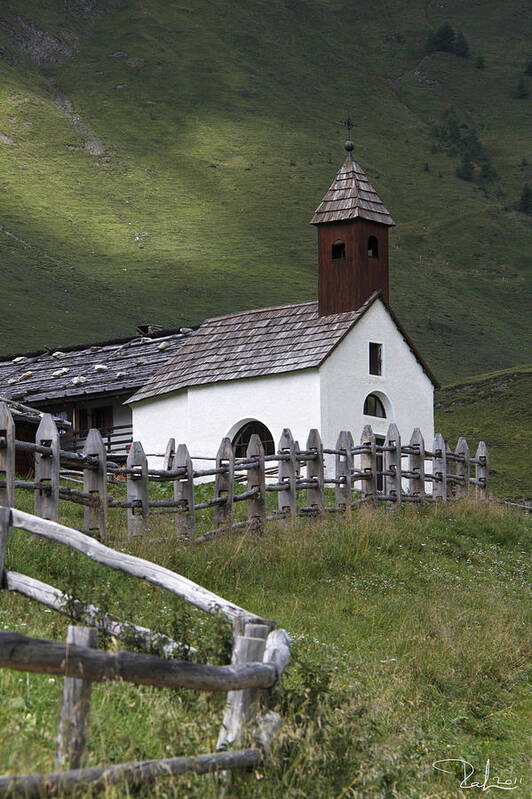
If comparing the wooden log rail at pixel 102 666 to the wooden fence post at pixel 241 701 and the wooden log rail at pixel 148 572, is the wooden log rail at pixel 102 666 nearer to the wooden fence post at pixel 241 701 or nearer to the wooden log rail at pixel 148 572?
the wooden fence post at pixel 241 701

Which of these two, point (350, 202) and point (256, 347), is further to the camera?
point (350, 202)

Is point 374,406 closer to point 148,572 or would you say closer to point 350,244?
point 350,244

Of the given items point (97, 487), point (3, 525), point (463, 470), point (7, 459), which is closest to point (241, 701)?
point (3, 525)

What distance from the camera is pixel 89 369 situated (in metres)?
41.1

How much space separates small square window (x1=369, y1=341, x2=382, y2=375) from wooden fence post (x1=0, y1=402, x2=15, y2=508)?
23.2 meters

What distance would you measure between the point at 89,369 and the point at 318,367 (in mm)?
11036

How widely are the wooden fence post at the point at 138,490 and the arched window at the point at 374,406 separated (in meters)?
21.1

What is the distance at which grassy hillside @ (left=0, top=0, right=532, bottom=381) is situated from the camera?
362ft

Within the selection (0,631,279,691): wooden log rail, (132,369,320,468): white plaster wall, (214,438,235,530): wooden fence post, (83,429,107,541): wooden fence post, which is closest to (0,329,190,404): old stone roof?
(132,369,320,468): white plaster wall

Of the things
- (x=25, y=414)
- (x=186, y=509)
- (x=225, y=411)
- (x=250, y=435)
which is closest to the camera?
(x=186, y=509)

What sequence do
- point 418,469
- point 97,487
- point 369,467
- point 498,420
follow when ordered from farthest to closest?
point 498,420, point 418,469, point 369,467, point 97,487

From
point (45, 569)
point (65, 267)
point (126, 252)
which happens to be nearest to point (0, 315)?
point (65, 267)

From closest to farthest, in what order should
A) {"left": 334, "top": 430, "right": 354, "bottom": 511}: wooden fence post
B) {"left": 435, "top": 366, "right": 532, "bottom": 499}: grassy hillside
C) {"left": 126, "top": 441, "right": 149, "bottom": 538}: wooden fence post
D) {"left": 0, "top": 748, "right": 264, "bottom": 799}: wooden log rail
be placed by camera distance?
{"left": 0, "top": 748, "right": 264, "bottom": 799}: wooden log rail → {"left": 126, "top": 441, "right": 149, "bottom": 538}: wooden fence post → {"left": 334, "top": 430, "right": 354, "bottom": 511}: wooden fence post → {"left": 435, "top": 366, "right": 532, "bottom": 499}: grassy hillside

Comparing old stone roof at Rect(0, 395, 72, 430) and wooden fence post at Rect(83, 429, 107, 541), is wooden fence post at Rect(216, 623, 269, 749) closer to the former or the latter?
wooden fence post at Rect(83, 429, 107, 541)
